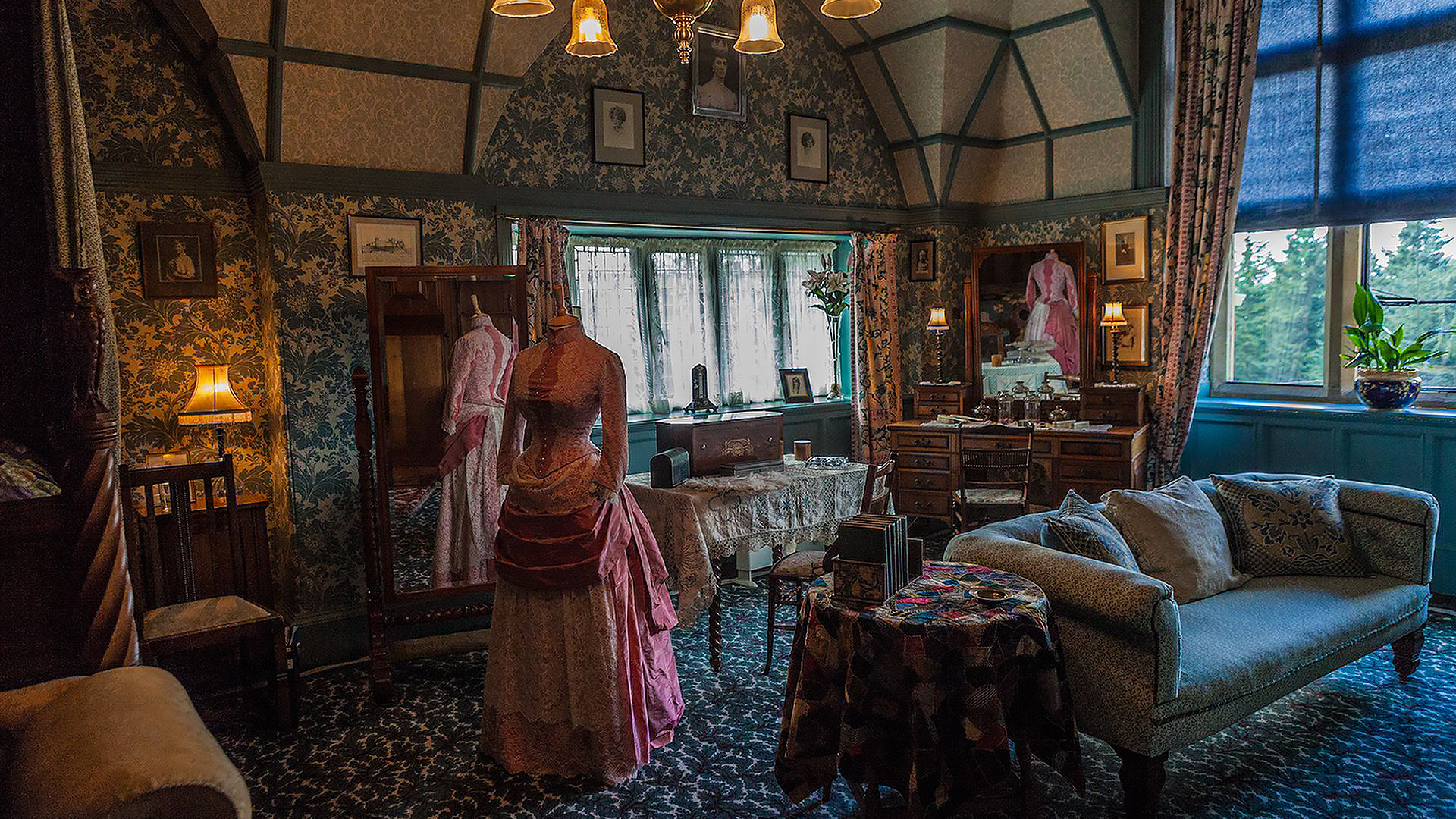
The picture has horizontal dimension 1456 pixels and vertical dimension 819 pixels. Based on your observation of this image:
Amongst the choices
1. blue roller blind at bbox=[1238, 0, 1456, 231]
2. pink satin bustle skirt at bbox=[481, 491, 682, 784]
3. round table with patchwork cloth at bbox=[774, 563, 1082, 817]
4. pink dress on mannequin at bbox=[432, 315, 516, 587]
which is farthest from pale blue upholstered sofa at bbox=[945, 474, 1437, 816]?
blue roller blind at bbox=[1238, 0, 1456, 231]

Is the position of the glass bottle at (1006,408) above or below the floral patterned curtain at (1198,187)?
below

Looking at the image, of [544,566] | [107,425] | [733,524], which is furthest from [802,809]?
[107,425]

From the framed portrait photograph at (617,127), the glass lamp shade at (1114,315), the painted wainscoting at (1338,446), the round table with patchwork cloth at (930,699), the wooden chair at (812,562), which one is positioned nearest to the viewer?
the round table with patchwork cloth at (930,699)

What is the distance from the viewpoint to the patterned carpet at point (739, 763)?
3203 millimetres

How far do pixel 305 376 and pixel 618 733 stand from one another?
8.49 feet

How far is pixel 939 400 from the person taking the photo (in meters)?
7.15

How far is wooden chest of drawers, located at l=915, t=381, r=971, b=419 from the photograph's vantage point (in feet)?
23.3

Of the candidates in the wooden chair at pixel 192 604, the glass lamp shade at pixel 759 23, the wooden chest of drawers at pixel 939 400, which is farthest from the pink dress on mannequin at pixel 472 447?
the wooden chest of drawers at pixel 939 400

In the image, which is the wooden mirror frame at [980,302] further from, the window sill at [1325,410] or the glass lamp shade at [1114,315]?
the window sill at [1325,410]

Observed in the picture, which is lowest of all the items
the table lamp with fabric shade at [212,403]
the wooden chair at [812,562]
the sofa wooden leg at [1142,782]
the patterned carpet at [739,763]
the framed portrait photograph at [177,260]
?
the patterned carpet at [739,763]

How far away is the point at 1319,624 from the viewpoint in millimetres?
3580

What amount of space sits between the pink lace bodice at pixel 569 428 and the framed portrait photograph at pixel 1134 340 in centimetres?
461

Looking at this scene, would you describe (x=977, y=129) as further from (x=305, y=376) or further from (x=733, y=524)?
(x=305, y=376)

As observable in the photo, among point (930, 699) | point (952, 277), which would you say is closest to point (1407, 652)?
point (930, 699)
